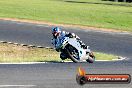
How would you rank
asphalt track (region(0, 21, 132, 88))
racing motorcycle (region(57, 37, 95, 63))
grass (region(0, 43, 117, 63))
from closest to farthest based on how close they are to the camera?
1. asphalt track (region(0, 21, 132, 88))
2. racing motorcycle (region(57, 37, 95, 63))
3. grass (region(0, 43, 117, 63))

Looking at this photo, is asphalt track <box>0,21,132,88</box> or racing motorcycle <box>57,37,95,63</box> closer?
asphalt track <box>0,21,132,88</box>

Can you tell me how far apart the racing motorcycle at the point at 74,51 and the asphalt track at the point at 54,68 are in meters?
0.54

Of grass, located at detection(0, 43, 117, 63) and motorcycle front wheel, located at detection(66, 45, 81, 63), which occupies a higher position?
motorcycle front wheel, located at detection(66, 45, 81, 63)

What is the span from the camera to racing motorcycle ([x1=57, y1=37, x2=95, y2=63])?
784 inches

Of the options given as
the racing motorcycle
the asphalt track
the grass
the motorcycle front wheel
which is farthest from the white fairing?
the grass

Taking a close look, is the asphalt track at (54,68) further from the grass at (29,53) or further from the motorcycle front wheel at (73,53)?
the grass at (29,53)

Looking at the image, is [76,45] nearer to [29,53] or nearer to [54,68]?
[54,68]

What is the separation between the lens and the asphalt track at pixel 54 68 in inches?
560

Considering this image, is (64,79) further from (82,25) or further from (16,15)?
(16,15)

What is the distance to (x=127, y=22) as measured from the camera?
147 feet

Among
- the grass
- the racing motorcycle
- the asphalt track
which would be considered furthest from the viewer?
the grass

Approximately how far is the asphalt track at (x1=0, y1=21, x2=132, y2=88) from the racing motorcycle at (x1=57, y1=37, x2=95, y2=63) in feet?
1.76

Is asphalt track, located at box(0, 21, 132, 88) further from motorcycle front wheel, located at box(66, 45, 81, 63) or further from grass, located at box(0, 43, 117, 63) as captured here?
grass, located at box(0, 43, 117, 63)

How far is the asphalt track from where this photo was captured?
1423 centimetres
